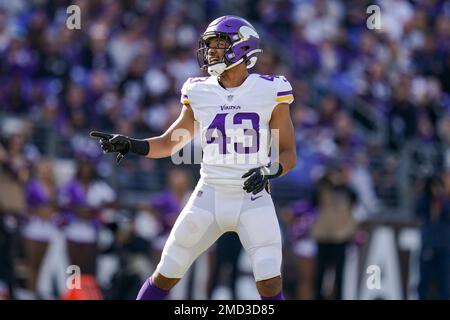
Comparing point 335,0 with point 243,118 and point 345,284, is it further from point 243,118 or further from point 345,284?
point 243,118

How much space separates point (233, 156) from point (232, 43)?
77 cm

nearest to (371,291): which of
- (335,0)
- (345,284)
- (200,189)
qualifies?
(345,284)

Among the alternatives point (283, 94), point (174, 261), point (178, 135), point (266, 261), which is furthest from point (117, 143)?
point (266, 261)

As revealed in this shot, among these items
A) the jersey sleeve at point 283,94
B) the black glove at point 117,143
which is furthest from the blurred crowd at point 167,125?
the jersey sleeve at point 283,94

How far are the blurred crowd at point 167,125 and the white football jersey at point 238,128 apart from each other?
4.99 m

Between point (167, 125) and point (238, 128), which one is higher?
point (238, 128)

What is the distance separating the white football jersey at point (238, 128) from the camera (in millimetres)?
7637

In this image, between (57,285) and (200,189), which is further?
(57,285)

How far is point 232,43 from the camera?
306 inches

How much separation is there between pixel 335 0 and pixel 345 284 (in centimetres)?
573

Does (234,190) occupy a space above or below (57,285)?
above

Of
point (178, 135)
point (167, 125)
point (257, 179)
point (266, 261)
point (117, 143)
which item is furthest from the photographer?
point (167, 125)

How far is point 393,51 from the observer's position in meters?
17.0

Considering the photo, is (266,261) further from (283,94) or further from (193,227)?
(283,94)
